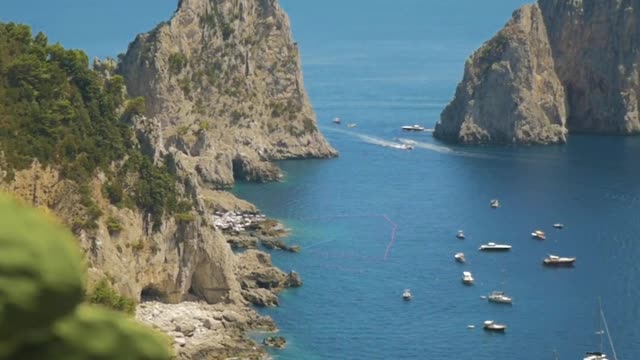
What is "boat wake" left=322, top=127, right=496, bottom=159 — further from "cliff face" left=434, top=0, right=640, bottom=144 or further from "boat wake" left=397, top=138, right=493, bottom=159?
"cliff face" left=434, top=0, right=640, bottom=144

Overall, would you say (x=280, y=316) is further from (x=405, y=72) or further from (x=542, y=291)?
(x=405, y=72)

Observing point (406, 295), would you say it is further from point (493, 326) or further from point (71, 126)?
point (71, 126)

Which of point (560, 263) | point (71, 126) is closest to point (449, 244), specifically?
point (560, 263)

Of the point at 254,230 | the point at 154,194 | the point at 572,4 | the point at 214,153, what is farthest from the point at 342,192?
the point at 572,4

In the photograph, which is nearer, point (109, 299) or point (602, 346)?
point (109, 299)

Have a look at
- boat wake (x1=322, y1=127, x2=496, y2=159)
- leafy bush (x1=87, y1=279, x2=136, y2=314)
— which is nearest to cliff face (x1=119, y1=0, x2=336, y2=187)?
boat wake (x1=322, y1=127, x2=496, y2=159)

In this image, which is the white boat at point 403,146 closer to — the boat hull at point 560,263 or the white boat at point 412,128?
the white boat at point 412,128

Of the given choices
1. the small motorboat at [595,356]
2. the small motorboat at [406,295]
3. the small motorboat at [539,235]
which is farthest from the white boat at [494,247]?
the small motorboat at [595,356]
